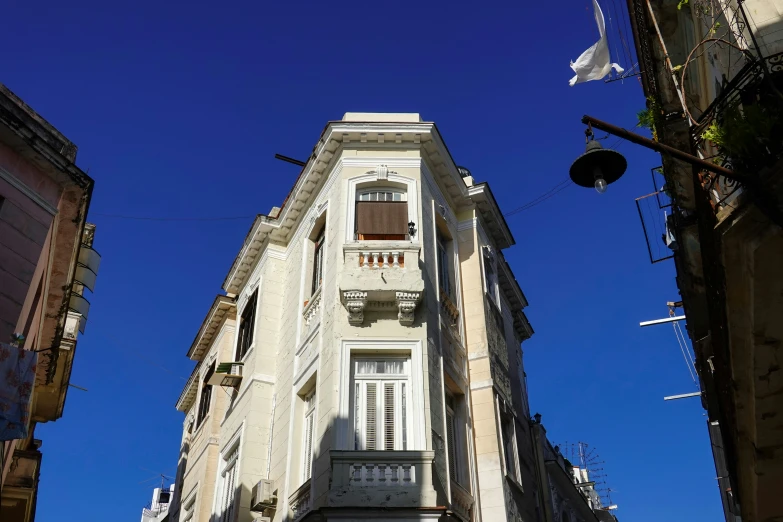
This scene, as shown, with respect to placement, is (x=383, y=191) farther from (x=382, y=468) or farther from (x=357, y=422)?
(x=382, y=468)

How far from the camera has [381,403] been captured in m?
12.8

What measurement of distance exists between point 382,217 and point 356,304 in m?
2.58

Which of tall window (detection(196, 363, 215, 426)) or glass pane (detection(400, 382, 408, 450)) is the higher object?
tall window (detection(196, 363, 215, 426))

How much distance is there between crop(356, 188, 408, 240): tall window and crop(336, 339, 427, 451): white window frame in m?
2.62

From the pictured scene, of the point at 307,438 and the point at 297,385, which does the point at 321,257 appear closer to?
the point at 297,385

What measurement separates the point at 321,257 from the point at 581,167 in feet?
29.5

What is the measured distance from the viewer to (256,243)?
18797 mm

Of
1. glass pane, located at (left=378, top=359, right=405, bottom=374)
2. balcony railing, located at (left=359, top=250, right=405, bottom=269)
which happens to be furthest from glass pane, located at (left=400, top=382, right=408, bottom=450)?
balcony railing, located at (left=359, top=250, right=405, bottom=269)

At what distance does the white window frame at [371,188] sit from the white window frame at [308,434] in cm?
345

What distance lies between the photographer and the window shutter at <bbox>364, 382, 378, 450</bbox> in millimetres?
12305

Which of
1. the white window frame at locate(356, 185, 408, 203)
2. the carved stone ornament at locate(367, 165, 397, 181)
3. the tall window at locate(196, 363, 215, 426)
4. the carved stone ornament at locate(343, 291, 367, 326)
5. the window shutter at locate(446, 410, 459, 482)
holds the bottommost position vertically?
the window shutter at locate(446, 410, 459, 482)

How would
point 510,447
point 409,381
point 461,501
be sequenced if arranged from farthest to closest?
1. point 510,447
2. point 409,381
3. point 461,501

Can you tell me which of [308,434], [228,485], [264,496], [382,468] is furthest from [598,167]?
[228,485]

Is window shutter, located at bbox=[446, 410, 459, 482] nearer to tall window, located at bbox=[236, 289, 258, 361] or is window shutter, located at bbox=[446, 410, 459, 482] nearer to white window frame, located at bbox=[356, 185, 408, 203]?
white window frame, located at bbox=[356, 185, 408, 203]
